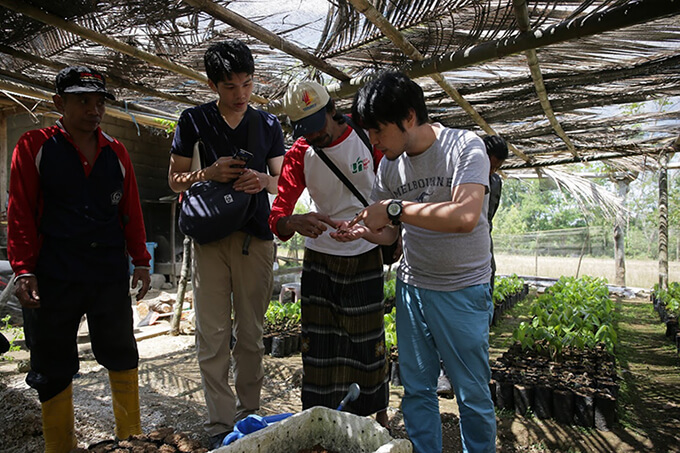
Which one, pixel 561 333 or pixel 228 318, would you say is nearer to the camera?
pixel 228 318

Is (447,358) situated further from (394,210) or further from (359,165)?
(359,165)

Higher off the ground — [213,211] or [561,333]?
[213,211]

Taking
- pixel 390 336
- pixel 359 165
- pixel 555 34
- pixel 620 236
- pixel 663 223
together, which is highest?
pixel 555 34

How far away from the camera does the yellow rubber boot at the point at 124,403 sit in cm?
239

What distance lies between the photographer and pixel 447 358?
77.1 inches

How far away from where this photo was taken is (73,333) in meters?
2.35

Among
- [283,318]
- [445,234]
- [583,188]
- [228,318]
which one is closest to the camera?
[445,234]

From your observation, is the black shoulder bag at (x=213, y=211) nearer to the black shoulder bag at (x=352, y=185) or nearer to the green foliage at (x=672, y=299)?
the black shoulder bag at (x=352, y=185)

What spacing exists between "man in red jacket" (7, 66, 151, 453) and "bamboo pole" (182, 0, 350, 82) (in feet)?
2.83

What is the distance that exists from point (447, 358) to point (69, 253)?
1847 mm

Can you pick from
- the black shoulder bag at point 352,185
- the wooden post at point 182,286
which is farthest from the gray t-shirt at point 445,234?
the wooden post at point 182,286

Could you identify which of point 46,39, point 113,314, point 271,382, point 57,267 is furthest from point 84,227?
point 271,382

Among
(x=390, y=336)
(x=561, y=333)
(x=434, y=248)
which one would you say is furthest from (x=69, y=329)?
(x=561, y=333)

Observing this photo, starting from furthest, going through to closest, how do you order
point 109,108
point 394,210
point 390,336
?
point 109,108
point 390,336
point 394,210
